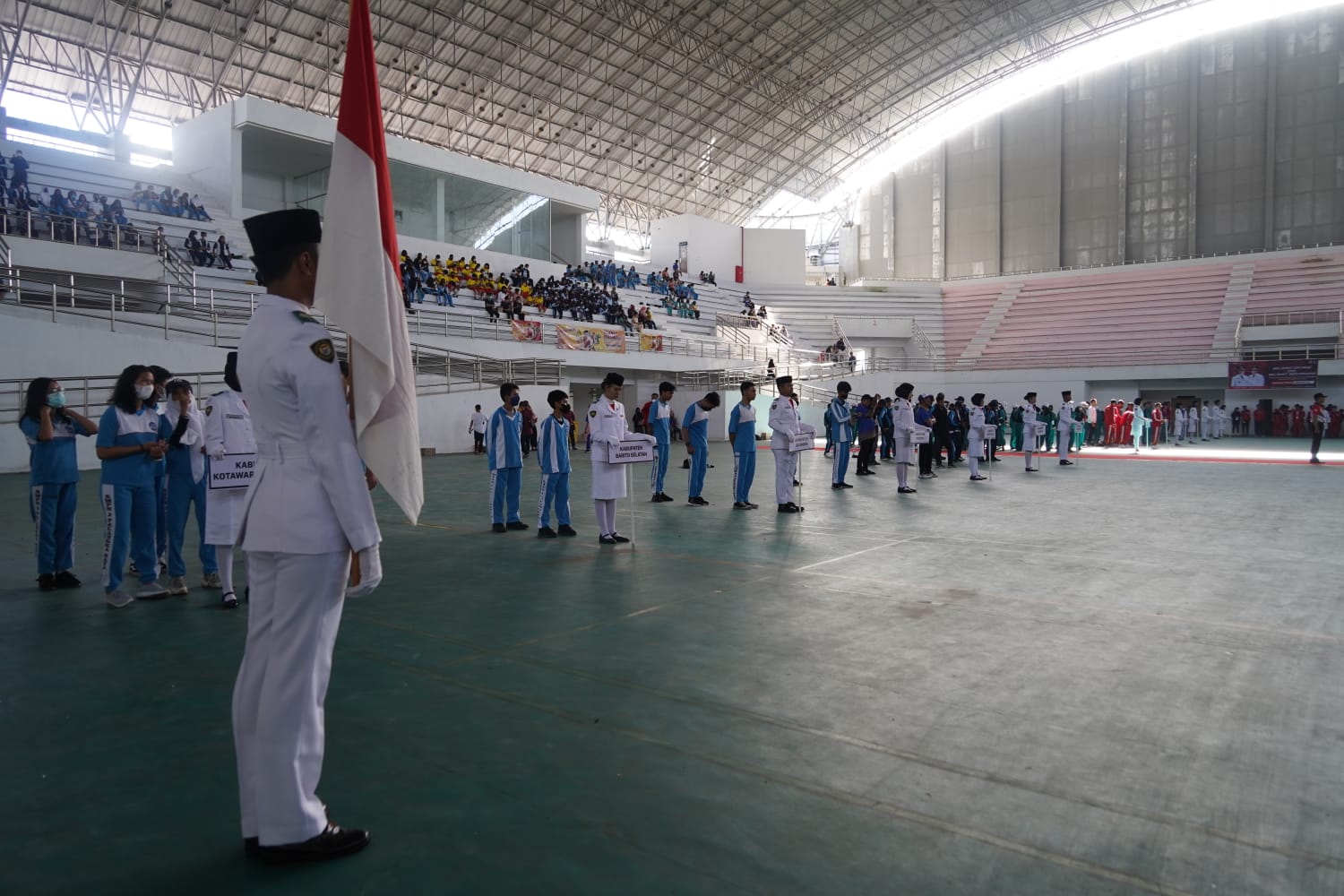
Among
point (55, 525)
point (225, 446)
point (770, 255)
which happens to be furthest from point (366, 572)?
point (770, 255)

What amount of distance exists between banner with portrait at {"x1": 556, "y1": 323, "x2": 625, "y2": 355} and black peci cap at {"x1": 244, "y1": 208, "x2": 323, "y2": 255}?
25.8 meters

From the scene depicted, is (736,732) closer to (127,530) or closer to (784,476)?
(127,530)

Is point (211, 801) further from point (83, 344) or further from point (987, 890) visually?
point (83, 344)

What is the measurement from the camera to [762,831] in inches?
109

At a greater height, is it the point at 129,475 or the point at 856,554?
the point at 129,475

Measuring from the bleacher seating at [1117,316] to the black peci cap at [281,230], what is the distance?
135 ft

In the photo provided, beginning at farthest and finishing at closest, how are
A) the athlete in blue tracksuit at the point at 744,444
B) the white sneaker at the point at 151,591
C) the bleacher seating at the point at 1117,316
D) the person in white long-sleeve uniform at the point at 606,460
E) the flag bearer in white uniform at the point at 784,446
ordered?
the bleacher seating at the point at 1117,316 < the athlete in blue tracksuit at the point at 744,444 < the flag bearer in white uniform at the point at 784,446 < the person in white long-sleeve uniform at the point at 606,460 < the white sneaker at the point at 151,591

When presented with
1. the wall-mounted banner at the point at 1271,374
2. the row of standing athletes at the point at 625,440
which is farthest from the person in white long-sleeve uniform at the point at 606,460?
the wall-mounted banner at the point at 1271,374

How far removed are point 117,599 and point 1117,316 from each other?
4462 centimetres


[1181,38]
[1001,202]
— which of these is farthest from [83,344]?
[1181,38]

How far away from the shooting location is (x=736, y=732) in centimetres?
362

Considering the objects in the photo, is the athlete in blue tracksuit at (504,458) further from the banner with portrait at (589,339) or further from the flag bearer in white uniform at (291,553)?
the banner with portrait at (589,339)

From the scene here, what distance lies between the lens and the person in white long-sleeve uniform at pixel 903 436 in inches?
540

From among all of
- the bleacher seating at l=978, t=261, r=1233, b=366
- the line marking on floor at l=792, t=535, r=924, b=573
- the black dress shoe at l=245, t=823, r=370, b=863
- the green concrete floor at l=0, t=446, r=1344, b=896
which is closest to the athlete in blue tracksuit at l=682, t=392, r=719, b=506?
the line marking on floor at l=792, t=535, r=924, b=573
